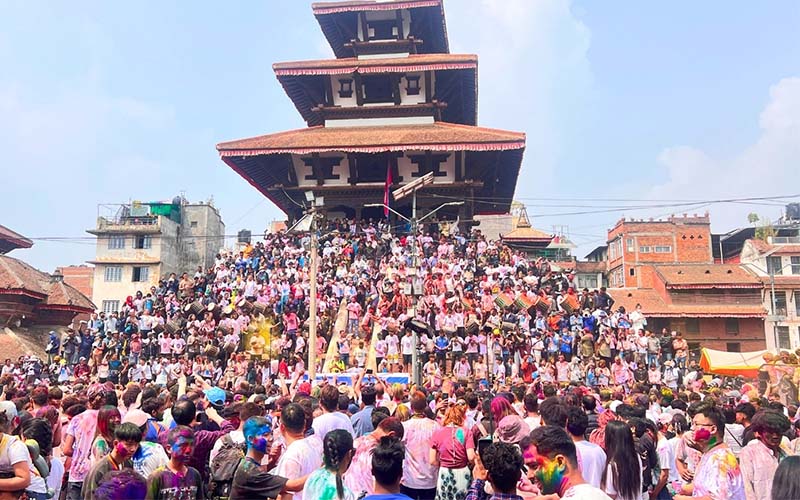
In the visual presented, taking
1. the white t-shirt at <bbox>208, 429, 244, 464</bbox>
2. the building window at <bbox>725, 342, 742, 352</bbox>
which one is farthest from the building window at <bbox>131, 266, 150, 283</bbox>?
the white t-shirt at <bbox>208, 429, 244, 464</bbox>

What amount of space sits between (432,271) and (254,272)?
7154mm

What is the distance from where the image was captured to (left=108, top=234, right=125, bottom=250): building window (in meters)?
46.8

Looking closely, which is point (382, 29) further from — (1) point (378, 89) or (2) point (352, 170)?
(2) point (352, 170)

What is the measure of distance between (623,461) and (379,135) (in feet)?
82.0

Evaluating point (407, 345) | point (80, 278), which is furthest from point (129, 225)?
point (407, 345)

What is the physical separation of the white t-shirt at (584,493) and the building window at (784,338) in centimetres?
4430

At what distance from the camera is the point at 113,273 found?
153ft

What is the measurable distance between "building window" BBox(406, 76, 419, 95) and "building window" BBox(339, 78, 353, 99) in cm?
296

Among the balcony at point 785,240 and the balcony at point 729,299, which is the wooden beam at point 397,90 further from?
the balcony at point 785,240

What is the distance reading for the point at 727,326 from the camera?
40.6 metres

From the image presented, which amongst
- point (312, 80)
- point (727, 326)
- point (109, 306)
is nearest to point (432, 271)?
point (312, 80)

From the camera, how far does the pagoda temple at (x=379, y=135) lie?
27594mm

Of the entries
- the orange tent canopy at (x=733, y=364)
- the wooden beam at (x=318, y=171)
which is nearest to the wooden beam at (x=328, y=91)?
the wooden beam at (x=318, y=171)

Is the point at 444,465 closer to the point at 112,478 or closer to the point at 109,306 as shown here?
the point at 112,478
